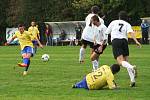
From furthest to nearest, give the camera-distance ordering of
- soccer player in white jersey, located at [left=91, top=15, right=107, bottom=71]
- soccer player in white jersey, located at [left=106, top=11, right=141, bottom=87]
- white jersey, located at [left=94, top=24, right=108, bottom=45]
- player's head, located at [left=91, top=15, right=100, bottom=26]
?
1. white jersey, located at [left=94, top=24, right=108, bottom=45]
2. soccer player in white jersey, located at [left=91, top=15, right=107, bottom=71]
3. player's head, located at [left=91, top=15, right=100, bottom=26]
4. soccer player in white jersey, located at [left=106, top=11, right=141, bottom=87]

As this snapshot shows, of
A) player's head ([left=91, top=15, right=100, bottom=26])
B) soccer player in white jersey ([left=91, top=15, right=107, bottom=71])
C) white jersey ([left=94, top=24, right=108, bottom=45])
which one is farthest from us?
white jersey ([left=94, top=24, right=108, bottom=45])

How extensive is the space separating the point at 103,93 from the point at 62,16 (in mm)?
58748

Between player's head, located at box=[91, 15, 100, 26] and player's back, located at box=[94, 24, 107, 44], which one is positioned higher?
player's head, located at box=[91, 15, 100, 26]

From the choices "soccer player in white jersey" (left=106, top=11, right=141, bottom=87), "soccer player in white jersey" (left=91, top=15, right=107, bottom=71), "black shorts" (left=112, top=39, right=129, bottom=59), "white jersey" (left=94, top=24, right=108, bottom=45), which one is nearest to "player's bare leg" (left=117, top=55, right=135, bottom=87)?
"soccer player in white jersey" (left=106, top=11, right=141, bottom=87)

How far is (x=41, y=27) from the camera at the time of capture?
69375mm

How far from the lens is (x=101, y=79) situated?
15086 millimetres

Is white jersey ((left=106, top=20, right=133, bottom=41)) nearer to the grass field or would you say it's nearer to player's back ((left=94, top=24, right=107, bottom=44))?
the grass field

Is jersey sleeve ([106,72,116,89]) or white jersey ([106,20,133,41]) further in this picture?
white jersey ([106,20,133,41])

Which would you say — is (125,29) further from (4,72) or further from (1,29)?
(1,29)

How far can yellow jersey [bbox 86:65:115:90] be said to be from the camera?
15.0 meters

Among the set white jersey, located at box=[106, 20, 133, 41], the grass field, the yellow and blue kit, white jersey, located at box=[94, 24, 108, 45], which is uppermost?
white jersey, located at box=[106, 20, 133, 41]

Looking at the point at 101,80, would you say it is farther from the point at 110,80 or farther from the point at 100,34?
the point at 100,34

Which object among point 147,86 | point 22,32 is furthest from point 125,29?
point 22,32

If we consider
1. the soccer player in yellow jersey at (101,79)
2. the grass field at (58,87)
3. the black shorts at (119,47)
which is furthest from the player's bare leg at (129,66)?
the soccer player in yellow jersey at (101,79)
